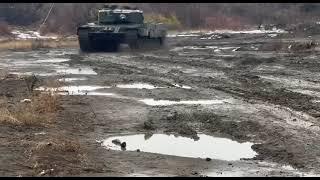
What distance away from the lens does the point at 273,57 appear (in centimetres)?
2414

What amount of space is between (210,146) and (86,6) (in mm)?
51103

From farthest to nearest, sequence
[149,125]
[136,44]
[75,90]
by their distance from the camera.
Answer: [136,44] → [75,90] → [149,125]

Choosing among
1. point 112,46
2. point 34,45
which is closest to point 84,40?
point 112,46

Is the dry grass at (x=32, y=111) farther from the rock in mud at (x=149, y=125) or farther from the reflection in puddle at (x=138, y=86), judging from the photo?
the reflection in puddle at (x=138, y=86)

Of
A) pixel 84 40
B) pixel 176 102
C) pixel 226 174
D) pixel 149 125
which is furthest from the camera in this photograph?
pixel 84 40

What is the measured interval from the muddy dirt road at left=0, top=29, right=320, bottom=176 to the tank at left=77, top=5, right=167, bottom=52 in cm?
1003

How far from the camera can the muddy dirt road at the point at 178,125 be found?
784 centimetres

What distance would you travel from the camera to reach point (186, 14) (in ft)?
204

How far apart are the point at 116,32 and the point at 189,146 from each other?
70.7ft

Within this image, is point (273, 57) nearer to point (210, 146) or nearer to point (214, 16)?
point (210, 146)

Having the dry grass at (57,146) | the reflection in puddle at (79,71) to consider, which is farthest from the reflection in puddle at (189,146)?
the reflection in puddle at (79,71)

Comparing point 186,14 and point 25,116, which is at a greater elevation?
point 25,116

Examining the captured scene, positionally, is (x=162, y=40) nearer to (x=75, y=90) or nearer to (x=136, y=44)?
(x=136, y=44)

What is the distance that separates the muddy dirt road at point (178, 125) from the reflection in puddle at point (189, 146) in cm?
1
